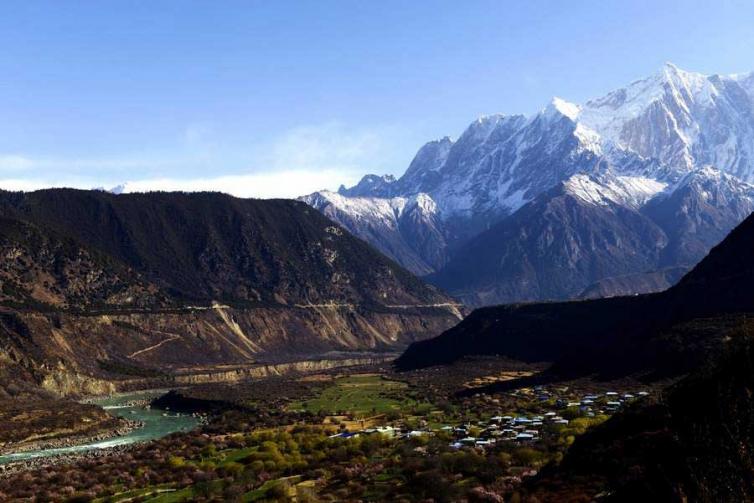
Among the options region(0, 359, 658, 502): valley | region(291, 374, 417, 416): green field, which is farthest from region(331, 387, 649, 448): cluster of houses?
region(291, 374, 417, 416): green field

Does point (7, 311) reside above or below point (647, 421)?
above

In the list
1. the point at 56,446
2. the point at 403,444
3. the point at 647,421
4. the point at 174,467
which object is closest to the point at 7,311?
the point at 56,446

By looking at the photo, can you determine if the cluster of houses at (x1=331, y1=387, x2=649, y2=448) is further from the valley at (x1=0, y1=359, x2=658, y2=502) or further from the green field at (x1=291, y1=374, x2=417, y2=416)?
the green field at (x1=291, y1=374, x2=417, y2=416)

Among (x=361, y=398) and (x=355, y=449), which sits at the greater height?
(x=355, y=449)

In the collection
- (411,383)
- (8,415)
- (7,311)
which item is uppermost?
(7,311)

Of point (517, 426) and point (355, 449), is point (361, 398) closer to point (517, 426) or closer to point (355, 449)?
point (517, 426)

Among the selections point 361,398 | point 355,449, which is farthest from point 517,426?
Result: point 361,398

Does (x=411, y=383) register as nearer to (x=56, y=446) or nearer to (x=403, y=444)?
(x=56, y=446)
